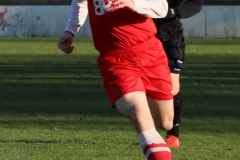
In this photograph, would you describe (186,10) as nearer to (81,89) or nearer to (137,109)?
(137,109)

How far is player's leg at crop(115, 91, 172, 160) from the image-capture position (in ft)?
16.2

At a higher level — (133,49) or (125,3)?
(125,3)

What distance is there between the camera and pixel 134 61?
532 cm

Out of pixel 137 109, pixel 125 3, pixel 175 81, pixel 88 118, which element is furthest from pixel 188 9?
pixel 88 118

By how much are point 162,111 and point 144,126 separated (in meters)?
0.64

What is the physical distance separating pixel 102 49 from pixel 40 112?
4841mm

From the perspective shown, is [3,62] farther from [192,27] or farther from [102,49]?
[192,27]

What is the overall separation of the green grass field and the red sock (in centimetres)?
180

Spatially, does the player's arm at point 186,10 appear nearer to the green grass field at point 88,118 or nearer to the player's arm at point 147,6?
the player's arm at point 147,6

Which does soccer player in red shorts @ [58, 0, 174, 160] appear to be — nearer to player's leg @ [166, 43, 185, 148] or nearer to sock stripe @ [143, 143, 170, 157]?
sock stripe @ [143, 143, 170, 157]

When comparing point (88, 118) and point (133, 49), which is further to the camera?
point (88, 118)

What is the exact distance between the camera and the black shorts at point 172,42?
7668mm

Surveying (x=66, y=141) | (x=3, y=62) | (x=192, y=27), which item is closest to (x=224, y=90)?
(x=66, y=141)

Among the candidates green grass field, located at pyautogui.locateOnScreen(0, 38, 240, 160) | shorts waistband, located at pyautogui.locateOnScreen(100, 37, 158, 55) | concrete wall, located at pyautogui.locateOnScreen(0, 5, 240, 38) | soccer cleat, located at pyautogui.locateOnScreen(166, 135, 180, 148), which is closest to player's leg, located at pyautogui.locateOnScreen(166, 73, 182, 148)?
soccer cleat, located at pyautogui.locateOnScreen(166, 135, 180, 148)
